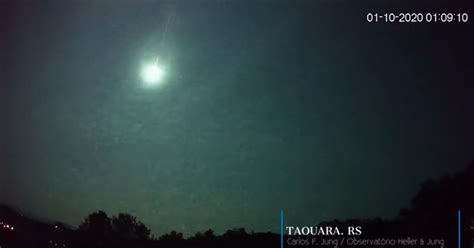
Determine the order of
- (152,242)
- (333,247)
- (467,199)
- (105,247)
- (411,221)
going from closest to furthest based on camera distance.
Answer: (333,247) < (467,199) < (411,221) < (105,247) < (152,242)

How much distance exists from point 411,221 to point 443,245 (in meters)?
3.48

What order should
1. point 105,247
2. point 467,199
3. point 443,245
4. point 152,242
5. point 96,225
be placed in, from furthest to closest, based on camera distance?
point 96,225, point 152,242, point 105,247, point 467,199, point 443,245

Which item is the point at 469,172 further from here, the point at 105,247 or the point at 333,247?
the point at 105,247

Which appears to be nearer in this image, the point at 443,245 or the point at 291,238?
the point at 291,238

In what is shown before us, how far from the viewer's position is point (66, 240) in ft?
62.6

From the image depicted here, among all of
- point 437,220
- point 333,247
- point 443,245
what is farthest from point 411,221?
point 333,247

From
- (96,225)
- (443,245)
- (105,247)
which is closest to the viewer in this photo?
(443,245)

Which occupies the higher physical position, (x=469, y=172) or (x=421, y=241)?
(x=469, y=172)

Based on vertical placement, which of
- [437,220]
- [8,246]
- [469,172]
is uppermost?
[469,172]

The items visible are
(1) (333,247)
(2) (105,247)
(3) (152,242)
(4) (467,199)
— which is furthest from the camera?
(3) (152,242)

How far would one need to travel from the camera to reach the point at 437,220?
1475cm

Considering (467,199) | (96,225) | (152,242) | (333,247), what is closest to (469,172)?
(467,199)

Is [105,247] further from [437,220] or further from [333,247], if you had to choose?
[437,220]

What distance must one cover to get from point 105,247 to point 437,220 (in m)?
12.3
